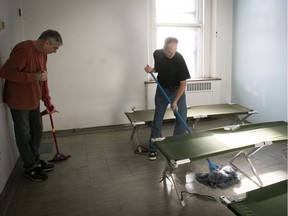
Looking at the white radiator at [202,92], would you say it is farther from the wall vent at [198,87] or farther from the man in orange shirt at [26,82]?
the man in orange shirt at [26,82]

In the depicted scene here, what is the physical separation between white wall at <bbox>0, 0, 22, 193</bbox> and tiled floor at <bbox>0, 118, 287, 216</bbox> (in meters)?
0.13

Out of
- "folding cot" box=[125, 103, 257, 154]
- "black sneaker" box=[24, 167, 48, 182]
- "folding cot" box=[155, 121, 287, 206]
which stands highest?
"folding cot" box=[125, 103, 257, 154]

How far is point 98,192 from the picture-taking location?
2230 mm

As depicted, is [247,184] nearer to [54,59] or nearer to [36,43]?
[36,43]

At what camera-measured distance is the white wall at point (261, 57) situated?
11.0ft

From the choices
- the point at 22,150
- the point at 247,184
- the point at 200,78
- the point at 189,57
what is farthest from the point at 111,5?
the point at 247,184

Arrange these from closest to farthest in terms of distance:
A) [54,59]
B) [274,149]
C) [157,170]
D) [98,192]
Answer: [98,192]
[157,170]
[274,149]
[54,59]

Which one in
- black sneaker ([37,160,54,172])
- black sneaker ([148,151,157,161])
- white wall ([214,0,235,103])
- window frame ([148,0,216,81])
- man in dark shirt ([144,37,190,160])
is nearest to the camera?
black sneaker ([37,160,54,172])

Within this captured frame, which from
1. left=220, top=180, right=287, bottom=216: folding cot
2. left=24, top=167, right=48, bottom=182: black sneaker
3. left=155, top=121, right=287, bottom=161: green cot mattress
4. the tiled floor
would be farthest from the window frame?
left=220, top=180, right=287, bottom=216: folding cot

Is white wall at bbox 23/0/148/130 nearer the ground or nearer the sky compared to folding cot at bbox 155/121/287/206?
nearer the sky

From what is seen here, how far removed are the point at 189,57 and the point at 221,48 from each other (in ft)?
1.78

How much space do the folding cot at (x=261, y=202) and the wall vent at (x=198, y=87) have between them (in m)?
2.73

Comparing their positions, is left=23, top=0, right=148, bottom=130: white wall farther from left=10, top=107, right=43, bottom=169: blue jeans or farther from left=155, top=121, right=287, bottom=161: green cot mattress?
left=155, top=121, right=287, bottom=161: green cot mattress

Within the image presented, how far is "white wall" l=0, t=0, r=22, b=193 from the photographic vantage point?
88.4 inches
